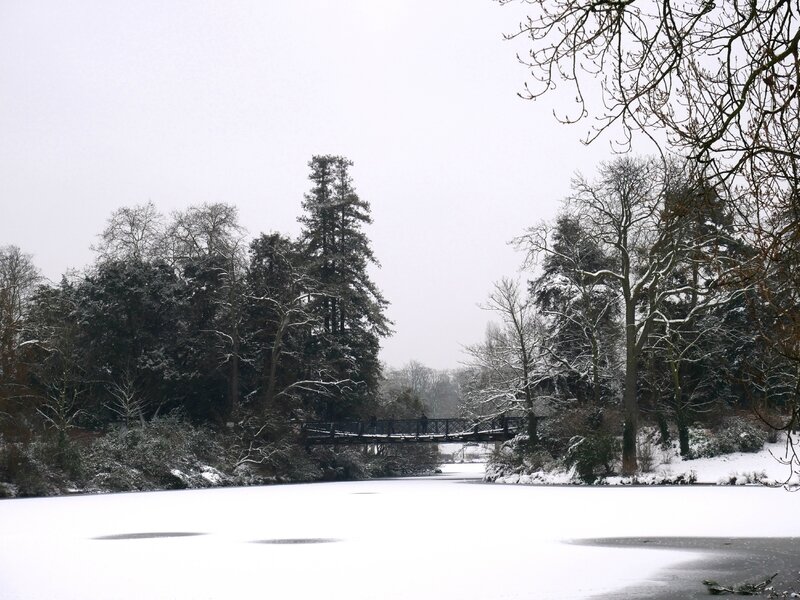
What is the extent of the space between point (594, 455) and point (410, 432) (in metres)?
16.4

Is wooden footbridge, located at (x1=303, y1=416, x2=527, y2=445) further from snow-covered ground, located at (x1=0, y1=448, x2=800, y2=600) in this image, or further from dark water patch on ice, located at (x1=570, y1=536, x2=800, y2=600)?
dark water patch on ice, located at (x1=570, y1=536, x2=800, y2=600)

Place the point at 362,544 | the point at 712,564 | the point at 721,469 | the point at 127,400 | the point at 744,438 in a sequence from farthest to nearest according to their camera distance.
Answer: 1. the point at 127,400
2. the point at 744,438
3. the point at 721,469
4. the point at 362,544
5. the point at 712,564

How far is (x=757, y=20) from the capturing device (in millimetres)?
6559

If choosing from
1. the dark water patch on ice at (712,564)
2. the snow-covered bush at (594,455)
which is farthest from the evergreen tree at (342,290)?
the dark water patch on ice at (712,564)

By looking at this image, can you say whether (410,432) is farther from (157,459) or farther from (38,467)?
(38,467)

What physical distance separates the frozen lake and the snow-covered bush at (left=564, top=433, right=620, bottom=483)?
7563mm

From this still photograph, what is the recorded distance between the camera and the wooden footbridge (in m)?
44.6

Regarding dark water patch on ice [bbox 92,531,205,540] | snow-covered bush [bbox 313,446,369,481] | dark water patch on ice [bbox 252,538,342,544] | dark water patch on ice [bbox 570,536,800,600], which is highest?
snow-covered bush [bbox 313,446,369,481]

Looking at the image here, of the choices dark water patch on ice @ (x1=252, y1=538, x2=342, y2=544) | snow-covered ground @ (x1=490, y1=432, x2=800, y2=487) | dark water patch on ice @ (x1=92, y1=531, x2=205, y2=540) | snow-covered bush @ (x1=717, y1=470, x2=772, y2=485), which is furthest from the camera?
snow-covered ground @ (x1=490, y1=432, x2=800, y2=487)

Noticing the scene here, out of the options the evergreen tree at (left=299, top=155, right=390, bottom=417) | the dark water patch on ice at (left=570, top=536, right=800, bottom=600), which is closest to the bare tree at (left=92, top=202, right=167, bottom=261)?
the evergreen tree at (left=299, top=155, right=390, bottom=417)

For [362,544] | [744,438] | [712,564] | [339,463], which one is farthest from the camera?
[339,463]

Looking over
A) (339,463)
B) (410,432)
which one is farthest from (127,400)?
(410,432)

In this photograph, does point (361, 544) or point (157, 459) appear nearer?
point (361, 544)

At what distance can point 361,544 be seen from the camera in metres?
14.5
